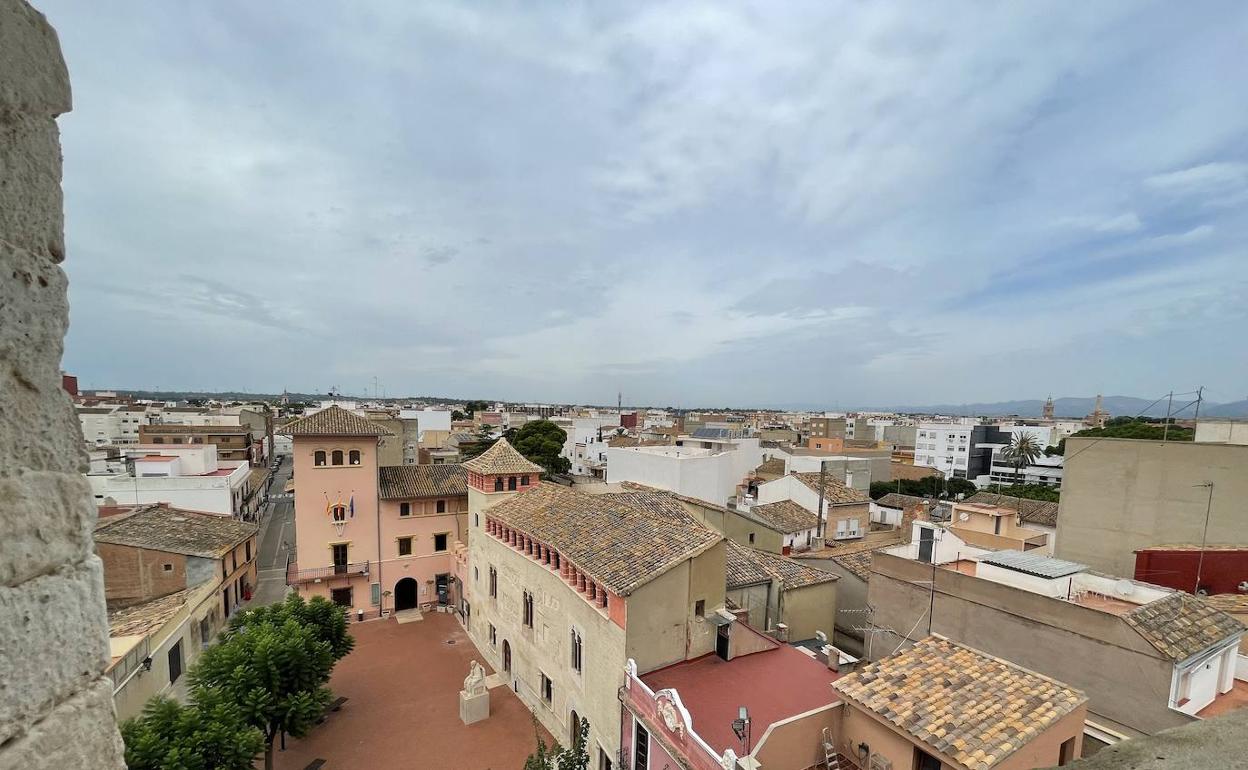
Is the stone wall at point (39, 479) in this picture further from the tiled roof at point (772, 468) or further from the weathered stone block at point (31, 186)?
the tiled roof at point (772, 468)

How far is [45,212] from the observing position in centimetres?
198

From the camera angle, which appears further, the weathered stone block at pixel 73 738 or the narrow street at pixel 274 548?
the narrow street at pixel 274 548

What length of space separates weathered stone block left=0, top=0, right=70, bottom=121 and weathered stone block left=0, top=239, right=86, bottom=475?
0.55 metres

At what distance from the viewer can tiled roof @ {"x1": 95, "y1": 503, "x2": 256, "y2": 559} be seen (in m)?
21.8

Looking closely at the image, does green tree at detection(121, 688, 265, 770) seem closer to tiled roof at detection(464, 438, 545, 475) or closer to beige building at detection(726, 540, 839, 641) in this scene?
tiled roof at detection(464, 438, 545, 475)

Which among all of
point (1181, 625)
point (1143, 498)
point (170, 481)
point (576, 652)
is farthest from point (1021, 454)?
point (170, 481)

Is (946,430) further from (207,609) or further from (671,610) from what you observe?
(207,609)

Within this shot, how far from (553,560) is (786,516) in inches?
689

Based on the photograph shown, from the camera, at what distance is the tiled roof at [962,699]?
9062mm

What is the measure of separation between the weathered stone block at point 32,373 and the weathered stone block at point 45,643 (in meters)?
0.41

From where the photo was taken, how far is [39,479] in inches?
73.2

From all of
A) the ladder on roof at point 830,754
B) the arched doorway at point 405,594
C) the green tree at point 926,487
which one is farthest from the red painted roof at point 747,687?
the green tree at point 926,487

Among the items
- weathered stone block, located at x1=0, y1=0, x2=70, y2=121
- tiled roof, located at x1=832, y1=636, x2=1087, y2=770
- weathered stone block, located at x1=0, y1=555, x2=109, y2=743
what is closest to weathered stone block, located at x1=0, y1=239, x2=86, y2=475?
weathered stone block, located at x1=0, y1=555, x2=109, y2=743

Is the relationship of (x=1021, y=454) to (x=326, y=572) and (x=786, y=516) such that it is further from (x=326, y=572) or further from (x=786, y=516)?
(x=326, y=572)
